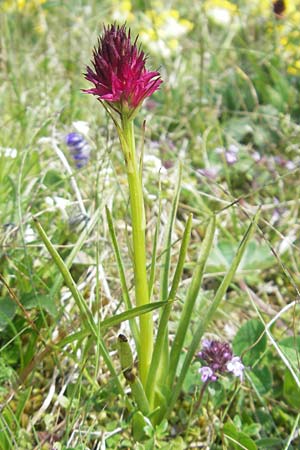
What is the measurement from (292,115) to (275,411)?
1.58 meters

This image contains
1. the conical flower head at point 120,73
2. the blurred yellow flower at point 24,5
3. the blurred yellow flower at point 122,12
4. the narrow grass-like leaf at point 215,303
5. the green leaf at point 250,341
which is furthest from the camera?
the blurred yellow flower at point 24,5

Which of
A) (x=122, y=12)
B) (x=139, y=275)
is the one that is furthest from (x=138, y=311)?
(x=122, y=12)

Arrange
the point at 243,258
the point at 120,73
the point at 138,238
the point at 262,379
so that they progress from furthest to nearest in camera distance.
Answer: the point at 243,258
the point at 262,379
the point at 138,238
the point at 120,73

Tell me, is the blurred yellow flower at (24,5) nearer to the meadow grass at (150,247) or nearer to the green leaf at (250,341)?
the meadow grass at (150,247)

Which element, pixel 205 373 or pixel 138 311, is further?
pixel 205 373

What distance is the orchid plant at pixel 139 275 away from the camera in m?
1.04

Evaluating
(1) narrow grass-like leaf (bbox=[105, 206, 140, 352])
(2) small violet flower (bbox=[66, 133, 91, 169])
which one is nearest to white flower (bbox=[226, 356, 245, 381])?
(1) narrow grass-like leaf (bbox=[105, 206, 140, 352])

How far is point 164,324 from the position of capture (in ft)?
4.06

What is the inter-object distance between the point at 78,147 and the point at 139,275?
0.93m

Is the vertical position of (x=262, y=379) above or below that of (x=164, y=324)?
below

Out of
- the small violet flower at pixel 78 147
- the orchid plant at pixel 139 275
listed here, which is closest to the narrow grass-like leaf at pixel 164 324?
the orchid plant at pixel 139 275

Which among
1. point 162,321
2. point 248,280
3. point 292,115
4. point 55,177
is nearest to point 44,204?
point 55,177

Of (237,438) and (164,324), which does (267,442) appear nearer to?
(237,438)

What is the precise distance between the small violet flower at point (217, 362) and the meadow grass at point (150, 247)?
4 centimetres
